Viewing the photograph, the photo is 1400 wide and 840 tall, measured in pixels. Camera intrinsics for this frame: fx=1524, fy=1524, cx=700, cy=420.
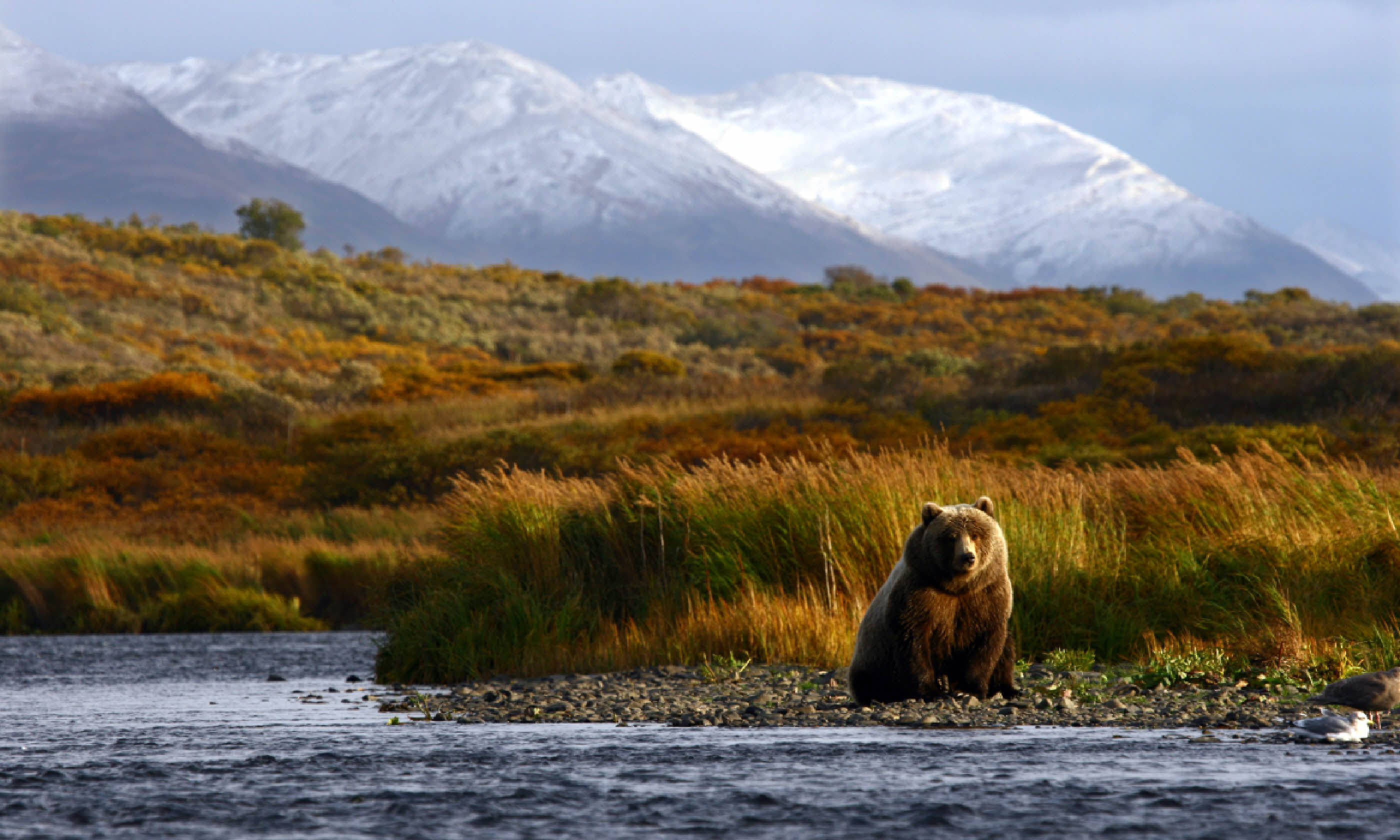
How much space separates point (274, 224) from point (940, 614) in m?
83.8

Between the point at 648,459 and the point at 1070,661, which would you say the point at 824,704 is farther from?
the point at 648,459

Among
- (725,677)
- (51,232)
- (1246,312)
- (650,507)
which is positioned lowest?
(725,677)

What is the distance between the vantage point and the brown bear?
841 centimetres

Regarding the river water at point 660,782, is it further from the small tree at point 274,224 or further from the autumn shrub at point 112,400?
the small tree at point 274,224

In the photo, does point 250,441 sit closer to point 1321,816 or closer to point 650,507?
point 650,507

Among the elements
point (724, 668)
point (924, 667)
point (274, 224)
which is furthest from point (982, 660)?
point (274, 224)

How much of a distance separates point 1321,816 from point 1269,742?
193 cm

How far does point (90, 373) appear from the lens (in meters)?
42.2

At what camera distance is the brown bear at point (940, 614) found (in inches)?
331

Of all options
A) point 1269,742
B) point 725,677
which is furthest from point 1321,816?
point 725,677

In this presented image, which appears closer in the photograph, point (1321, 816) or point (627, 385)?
point (1321, 816)

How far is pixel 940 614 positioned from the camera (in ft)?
28.3

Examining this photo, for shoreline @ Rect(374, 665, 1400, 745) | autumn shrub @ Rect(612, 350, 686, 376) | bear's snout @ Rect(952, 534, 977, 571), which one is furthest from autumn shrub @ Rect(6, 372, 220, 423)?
bear's snout @ Rect(952, 534, 977, 571)

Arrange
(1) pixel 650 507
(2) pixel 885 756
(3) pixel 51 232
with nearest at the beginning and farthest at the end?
(2) pixel 885 756, (1) pixel 650 507, (3) pixel 51 232
